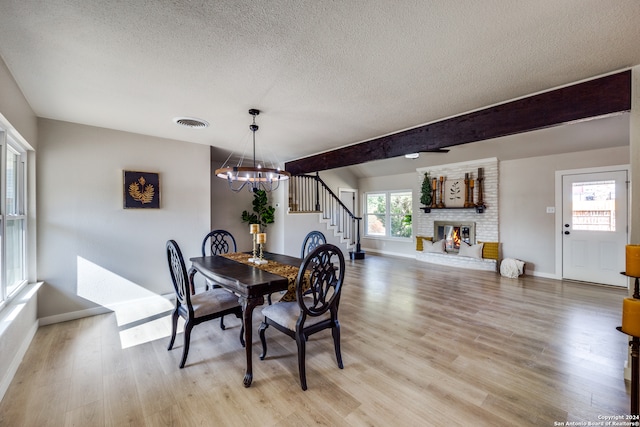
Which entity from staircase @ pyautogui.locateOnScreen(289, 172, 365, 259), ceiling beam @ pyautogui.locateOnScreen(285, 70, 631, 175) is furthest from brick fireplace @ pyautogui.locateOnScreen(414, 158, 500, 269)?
ceiling beam @ pyautogui.locateOnScreen(285, 70, 631, 175)

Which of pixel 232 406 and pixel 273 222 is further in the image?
pixel 273 222

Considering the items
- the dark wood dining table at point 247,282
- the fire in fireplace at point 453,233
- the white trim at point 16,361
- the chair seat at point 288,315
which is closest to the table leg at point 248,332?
the dark wood dining table at point 247,282

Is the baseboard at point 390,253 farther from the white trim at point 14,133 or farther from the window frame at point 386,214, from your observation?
the white trim at point 14,133

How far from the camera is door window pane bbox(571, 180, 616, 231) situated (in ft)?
14.9

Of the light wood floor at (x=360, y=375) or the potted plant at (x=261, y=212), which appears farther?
the potted plant at (x=261, y=212)

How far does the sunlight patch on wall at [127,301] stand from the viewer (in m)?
3.02

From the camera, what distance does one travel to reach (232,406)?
182 centimetres

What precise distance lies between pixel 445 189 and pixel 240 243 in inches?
199

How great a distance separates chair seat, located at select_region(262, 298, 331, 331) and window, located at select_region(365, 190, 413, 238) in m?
5.62

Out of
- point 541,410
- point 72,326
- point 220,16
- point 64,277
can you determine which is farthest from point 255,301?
point 64,277

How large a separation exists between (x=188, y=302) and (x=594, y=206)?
6.36m

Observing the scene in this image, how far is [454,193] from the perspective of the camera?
6.23m

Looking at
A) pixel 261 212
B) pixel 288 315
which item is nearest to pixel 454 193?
pixel 261 212

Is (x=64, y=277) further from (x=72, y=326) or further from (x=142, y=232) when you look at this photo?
(x=142, y=232)
